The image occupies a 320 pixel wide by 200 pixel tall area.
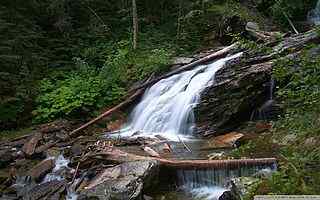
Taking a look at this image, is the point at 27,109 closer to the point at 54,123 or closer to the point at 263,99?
the point at 54,123

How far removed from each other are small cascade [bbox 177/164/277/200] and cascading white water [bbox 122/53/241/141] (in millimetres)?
2861

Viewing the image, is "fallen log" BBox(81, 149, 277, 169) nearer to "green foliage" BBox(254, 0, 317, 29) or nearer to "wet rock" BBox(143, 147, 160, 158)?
"wet rock" BBox(143, 147, 160, 158)

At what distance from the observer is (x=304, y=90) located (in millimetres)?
6020

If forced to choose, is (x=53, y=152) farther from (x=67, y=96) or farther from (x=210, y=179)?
(x=210, y=179)

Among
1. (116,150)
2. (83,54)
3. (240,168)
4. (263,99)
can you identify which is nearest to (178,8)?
(83,54)

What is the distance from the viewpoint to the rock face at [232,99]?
11.4 meters

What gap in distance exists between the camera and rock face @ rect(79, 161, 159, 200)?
7340mm

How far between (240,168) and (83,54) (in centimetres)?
1064

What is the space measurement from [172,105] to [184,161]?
4226 mm

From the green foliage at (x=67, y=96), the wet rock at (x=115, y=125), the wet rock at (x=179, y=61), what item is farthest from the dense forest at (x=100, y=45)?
the wet rock at (x=115, y=125)

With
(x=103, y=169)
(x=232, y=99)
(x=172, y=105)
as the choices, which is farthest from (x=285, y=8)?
(x=103, y=169)

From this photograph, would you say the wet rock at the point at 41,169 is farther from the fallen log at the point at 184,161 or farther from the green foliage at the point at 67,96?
the green foliage at the point at 67,96

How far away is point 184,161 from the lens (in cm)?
Answer: 823

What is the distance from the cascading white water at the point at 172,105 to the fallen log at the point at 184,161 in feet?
7.55
